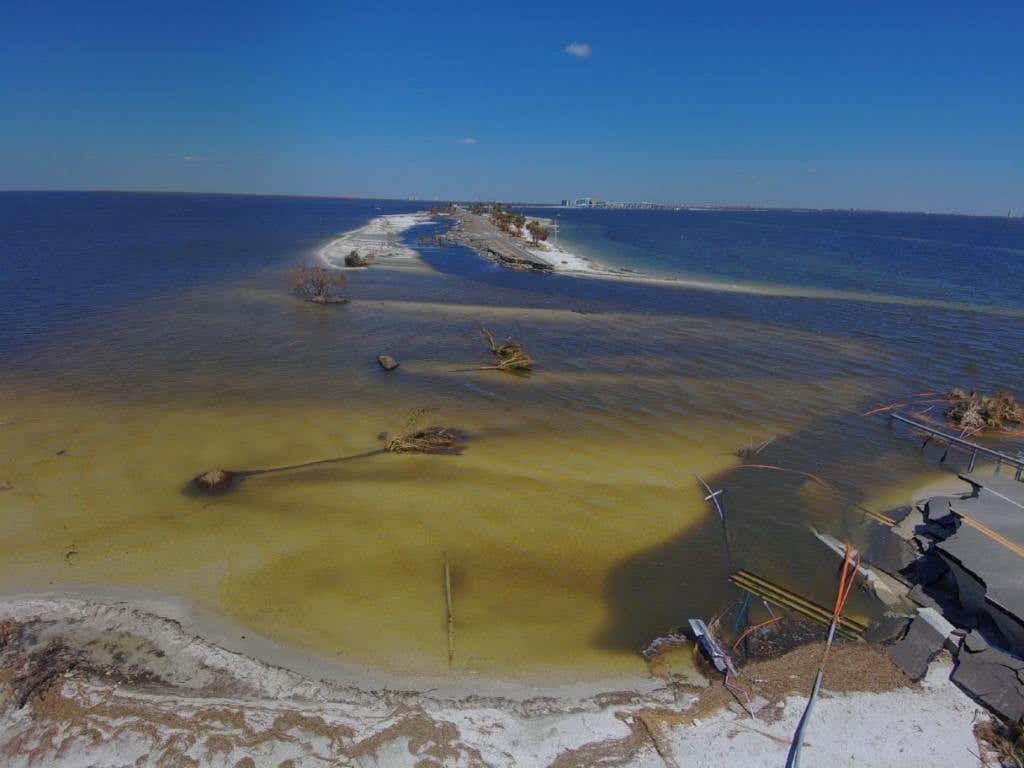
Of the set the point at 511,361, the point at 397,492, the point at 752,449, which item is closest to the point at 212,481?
the point at 397,492

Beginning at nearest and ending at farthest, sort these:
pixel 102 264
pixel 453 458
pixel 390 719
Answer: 1. pixel 390 719
2. pixel 453 458
3. pixel 102 264

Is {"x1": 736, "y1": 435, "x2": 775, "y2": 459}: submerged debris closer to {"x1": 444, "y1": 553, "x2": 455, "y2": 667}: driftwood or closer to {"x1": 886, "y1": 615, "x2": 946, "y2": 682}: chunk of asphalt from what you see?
{"x1": 886, "y1": 615, "x2": 946, "y2": 682}: chunk of asphalt

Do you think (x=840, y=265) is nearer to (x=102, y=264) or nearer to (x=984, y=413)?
(x=984, y=413)

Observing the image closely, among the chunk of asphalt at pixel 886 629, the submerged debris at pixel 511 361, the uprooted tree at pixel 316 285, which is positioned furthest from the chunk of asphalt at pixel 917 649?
the uprooted tree at pixel 316 285

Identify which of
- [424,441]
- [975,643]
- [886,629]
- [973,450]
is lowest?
[886,629]

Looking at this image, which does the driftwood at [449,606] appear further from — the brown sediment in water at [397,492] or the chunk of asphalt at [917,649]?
the chunk of asphalt at [917,649]
